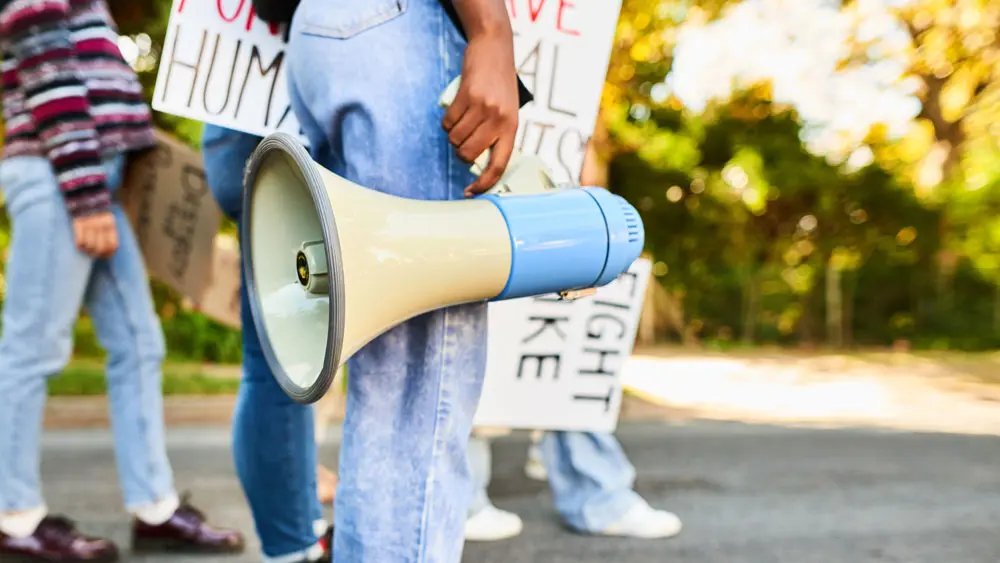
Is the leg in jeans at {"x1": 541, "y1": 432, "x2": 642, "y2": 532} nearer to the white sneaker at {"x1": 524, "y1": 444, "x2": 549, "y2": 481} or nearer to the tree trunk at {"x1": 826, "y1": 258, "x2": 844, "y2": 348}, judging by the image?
the white sneaker at {"x1": 524, "y1": 444, "x2": 549, "y2": 481}

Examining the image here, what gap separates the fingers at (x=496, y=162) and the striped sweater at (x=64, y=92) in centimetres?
131

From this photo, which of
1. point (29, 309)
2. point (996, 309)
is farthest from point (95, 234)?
point (996, 309)

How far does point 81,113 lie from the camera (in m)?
2.04

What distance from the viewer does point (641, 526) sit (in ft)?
8.11

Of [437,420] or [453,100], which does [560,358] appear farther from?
[453,100]

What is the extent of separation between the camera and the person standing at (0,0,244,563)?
6.65 feet

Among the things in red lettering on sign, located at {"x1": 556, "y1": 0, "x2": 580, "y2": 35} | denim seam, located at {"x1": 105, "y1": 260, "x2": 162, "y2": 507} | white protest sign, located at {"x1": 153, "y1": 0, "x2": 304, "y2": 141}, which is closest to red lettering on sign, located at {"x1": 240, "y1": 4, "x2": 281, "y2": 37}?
white protest sign, located at {"x1": 153, "y1": 0, "x2": 304, "y2": 141}

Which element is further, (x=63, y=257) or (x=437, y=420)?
(x=63, y=257)

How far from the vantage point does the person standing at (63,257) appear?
203 cm

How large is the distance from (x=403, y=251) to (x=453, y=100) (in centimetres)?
21

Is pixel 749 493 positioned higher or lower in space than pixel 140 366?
lower

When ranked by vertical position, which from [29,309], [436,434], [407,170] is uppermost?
[407,170]

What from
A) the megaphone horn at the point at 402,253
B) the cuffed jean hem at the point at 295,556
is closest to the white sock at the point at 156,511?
the cuffed jean hem at the point at 295,556

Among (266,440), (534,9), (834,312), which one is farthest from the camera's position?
(834,312)
